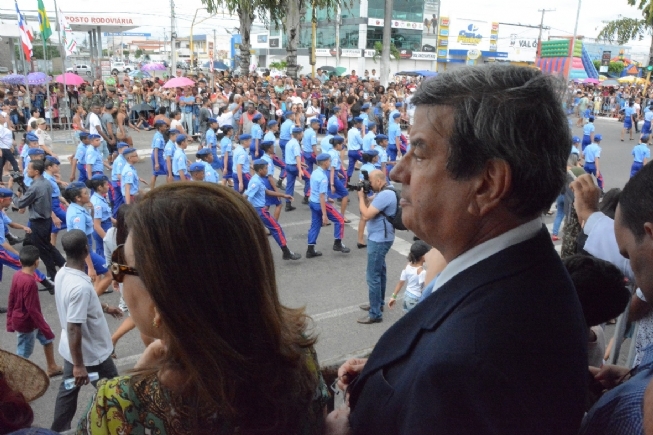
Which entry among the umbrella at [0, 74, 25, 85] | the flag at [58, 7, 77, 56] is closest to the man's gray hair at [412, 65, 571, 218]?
the flag at [58, 7, 77, 56]

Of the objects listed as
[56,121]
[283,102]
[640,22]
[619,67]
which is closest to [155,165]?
[283,102]

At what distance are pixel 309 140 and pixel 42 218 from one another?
21.1 ft

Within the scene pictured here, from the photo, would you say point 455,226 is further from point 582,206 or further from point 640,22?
Answer: point 640,22

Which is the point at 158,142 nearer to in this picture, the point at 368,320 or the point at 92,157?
the point at 92,157

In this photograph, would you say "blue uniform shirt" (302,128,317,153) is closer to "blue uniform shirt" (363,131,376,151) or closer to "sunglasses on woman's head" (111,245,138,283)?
"blue uniform shirt" (363,131,376,151)

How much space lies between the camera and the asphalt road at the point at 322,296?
17.6 feet

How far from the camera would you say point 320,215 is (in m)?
8.55

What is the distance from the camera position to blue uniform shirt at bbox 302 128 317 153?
40.2 ft

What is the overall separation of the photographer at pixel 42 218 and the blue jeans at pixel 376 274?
416 cm

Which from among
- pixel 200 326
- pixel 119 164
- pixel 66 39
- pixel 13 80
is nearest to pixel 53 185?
pixel 119 164

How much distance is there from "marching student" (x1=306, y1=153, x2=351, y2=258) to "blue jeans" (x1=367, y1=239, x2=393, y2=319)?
230 centimetres

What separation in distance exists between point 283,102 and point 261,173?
1238cm

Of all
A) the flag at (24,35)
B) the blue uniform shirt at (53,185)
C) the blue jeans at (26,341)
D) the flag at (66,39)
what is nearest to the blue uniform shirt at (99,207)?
the blue uniform shirt at (53,185)

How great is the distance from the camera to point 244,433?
1.29 meters
